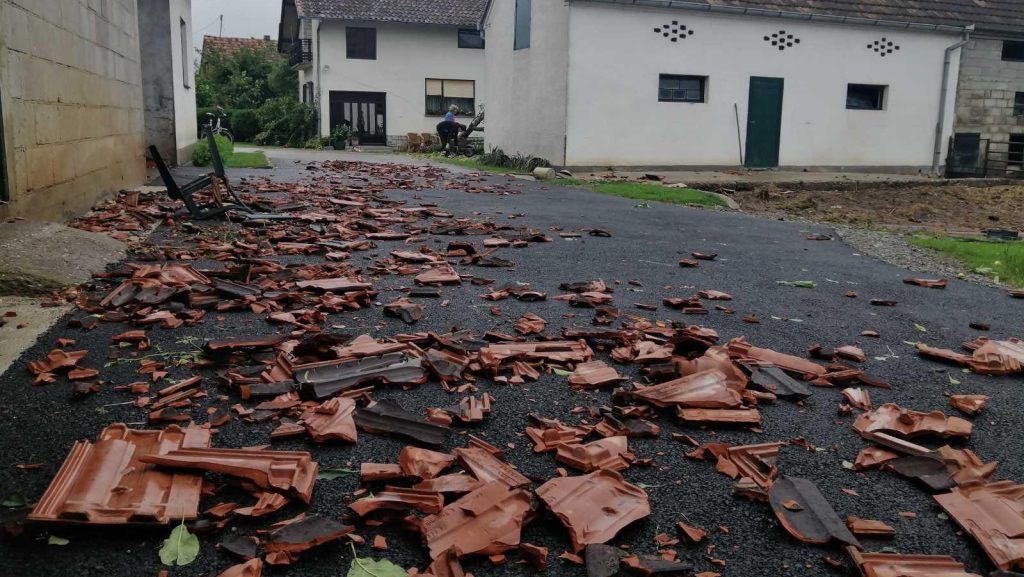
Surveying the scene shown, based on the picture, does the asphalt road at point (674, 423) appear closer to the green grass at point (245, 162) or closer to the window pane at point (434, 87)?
the green grass at point (245, 162)

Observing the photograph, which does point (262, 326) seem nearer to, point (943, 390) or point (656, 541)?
point (656, 541)

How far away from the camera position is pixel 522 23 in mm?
21750

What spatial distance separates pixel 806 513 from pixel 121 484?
6.79ft

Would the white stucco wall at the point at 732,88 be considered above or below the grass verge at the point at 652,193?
above

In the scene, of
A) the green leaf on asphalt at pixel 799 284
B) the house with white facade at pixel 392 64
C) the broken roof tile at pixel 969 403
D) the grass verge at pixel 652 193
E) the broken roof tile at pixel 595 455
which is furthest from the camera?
the house with white facade at pixel 392 64

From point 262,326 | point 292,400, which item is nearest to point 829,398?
point 292,400

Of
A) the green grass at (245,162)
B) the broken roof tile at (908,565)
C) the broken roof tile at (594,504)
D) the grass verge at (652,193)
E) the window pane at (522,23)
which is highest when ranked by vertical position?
the window pane at (522,23)

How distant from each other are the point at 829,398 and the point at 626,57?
1689 centimetres

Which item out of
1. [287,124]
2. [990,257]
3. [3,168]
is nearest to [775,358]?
[990,257]

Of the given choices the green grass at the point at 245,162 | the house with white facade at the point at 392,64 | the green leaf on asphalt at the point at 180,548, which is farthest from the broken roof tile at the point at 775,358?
the house with white facade at the point at 392,64

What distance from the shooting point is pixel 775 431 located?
326cm

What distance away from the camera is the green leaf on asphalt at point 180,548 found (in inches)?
85.8

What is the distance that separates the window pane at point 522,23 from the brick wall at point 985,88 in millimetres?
12930

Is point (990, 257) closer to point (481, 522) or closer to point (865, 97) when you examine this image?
point (481, 522)
